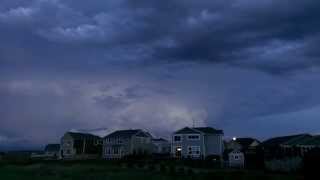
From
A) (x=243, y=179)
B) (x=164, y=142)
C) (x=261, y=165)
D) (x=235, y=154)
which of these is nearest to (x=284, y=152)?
(x=261, y=165)

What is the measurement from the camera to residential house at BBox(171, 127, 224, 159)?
4291 inches

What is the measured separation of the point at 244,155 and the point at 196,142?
23.6 metres

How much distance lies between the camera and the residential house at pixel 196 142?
109000 millimetres

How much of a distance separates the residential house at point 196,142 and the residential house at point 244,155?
4.03m

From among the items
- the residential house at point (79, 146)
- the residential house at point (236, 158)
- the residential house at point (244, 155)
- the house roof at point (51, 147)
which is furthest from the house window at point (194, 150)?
the house roof at point (51, 147)

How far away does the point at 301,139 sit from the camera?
3647 inches

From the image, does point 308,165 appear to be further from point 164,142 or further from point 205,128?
point 164,142

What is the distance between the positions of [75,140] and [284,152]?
72.1m

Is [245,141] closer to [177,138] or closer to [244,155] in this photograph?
[177,138]

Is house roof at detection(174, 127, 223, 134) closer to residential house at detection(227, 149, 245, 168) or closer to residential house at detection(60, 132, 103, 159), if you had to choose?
residential house at detection(227, 149, 245, 168)

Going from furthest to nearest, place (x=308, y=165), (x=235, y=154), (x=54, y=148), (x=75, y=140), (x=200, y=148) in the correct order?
(x=54, y=148) < (x=75, y=140) < (x=200, y=148) < (x=235, y=154) < (x=308, y=165)

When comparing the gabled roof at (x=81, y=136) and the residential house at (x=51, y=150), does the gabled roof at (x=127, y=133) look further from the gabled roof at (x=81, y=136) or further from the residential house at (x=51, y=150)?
the residential house at (x=51, y=150)

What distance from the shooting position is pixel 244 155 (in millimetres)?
86500

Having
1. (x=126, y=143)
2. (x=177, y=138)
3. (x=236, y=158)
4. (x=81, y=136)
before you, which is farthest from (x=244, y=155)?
(x=81, y=136)
